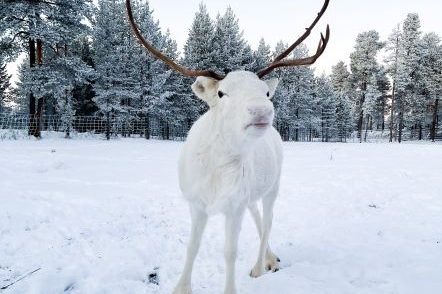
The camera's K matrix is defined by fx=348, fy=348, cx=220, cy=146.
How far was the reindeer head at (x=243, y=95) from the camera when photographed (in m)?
2.97

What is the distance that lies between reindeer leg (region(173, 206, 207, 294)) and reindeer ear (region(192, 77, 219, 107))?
124 cm

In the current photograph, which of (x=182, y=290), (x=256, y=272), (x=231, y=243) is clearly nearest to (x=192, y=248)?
(x=182, y=290)

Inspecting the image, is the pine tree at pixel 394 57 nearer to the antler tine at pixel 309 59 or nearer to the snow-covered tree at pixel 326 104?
the snow-covered tree at pixel 326 104

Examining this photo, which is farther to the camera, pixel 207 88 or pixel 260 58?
pixel 260 58

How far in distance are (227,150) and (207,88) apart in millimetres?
674

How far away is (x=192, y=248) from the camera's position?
13.3 feet

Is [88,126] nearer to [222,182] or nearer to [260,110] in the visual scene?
[222,182]

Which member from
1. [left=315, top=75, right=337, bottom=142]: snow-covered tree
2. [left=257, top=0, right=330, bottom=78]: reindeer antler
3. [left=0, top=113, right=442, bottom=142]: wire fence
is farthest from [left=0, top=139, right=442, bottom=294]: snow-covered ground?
[left=315, top=75, right=337, bottom=142]: snow-covered tree

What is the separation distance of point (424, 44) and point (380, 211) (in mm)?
52029

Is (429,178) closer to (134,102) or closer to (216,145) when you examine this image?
(216,145)

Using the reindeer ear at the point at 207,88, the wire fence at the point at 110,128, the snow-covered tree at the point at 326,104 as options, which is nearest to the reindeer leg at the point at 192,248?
the reindeer ear at the point at 207,88

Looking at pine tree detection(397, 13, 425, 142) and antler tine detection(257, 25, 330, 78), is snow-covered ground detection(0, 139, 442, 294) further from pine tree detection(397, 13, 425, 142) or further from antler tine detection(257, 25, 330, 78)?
pine tree detection(397, 13, 425, 142)

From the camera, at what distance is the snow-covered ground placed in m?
4.03

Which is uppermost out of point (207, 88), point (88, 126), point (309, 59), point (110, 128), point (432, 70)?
point (432, 70)
